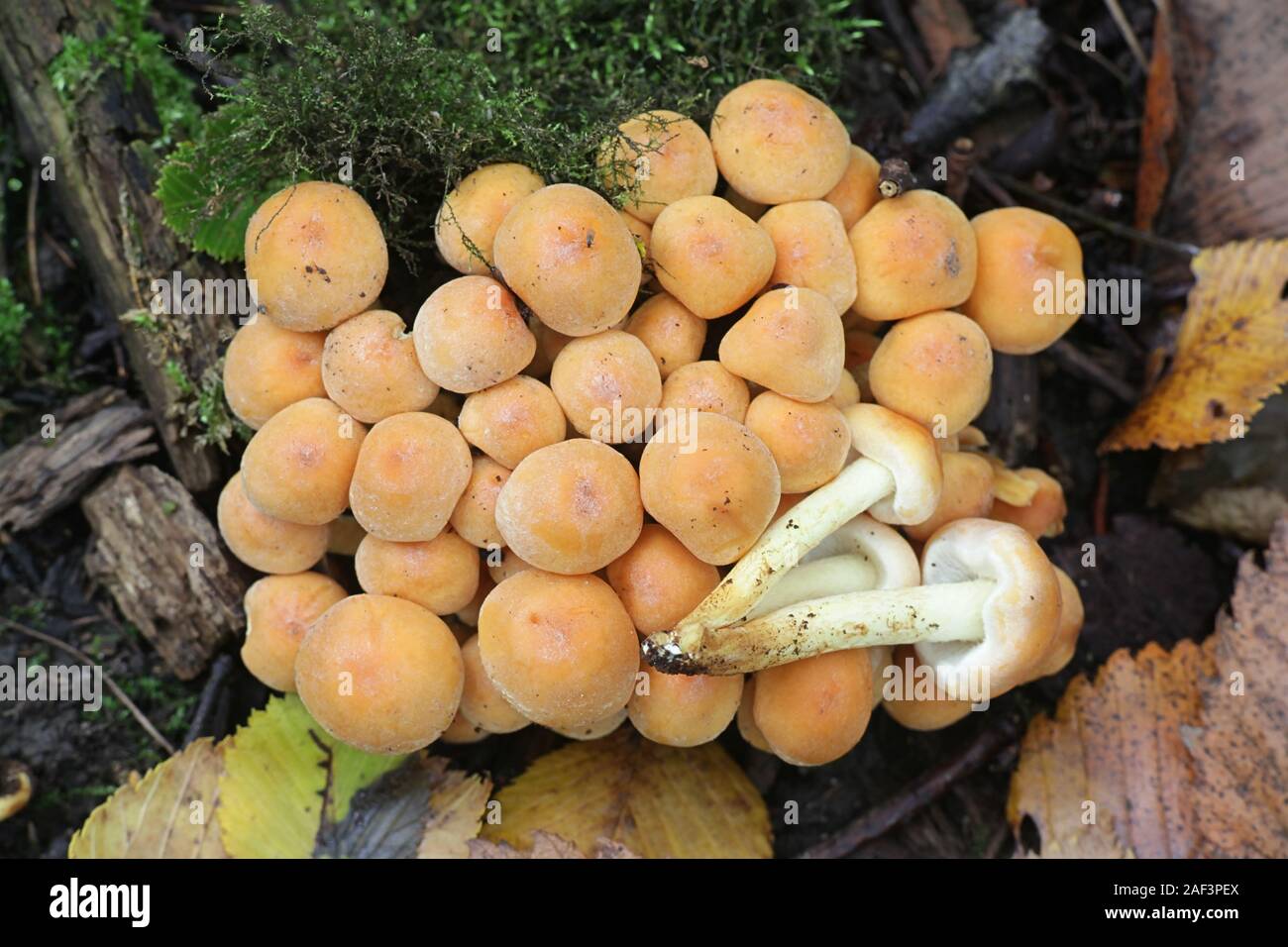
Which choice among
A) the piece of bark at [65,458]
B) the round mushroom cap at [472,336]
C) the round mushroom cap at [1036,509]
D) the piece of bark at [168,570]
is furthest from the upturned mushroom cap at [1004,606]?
the piece of bark at [65,458]

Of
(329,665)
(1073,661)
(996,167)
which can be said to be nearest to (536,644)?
(329,665)

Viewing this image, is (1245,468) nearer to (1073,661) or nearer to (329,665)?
(1073,661)

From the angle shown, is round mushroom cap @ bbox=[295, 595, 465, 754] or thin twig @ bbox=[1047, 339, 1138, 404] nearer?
round mushroom cap @ bbox=[295, 595, 465, 754]

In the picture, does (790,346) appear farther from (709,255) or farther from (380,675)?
(380,675)

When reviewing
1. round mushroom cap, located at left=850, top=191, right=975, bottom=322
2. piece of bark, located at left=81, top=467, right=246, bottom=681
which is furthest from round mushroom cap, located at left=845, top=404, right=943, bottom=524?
piece of bark, located at left=81, top=467, right=246, bottom=681

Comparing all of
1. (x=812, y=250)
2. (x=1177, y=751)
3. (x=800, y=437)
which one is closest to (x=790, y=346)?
(x=800, y=437)

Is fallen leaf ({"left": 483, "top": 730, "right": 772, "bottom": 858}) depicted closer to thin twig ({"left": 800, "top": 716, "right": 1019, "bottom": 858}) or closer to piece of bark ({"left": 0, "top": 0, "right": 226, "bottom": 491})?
thin twig ({"left": 800, "top": 716, "right": 1019, "bottom": 858})
